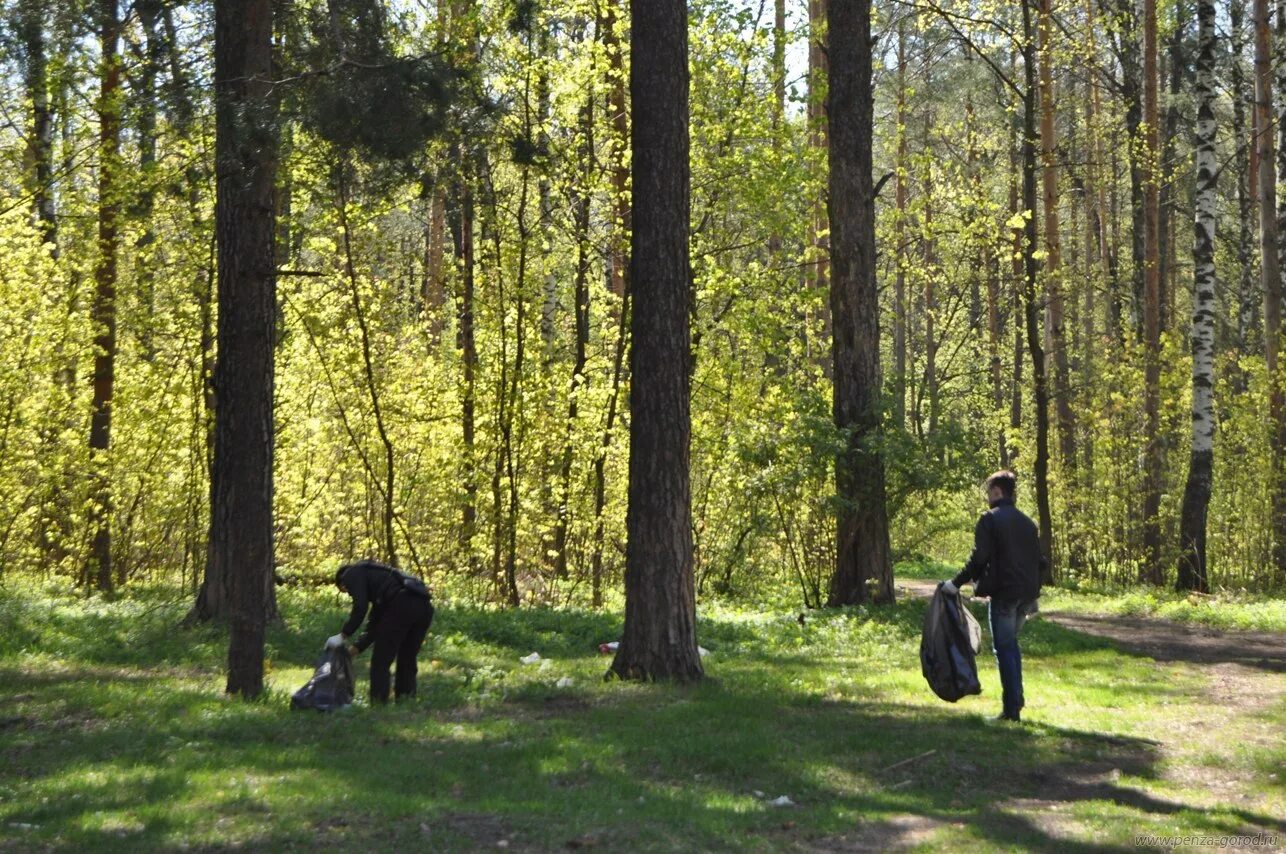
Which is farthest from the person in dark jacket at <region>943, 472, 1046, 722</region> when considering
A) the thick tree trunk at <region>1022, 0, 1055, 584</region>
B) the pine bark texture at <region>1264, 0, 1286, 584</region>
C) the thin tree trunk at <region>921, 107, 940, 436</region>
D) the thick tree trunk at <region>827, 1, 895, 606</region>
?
the thick tree trunk at <region>1022, 0, 1055, 584</region>

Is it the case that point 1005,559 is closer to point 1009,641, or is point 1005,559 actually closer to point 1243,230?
point 1009,641

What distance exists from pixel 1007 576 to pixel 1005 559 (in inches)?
5.4

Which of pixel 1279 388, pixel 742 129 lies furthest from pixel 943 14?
pixel 1279 388

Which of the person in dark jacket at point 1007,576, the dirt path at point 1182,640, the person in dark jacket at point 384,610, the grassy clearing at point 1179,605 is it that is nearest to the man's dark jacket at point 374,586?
the person in dark jacket at point 384,610

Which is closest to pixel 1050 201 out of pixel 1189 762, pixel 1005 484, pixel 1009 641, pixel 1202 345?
pixel 1202 345

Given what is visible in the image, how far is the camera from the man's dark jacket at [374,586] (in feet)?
32.3

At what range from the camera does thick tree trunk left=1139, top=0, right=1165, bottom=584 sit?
24000 mm

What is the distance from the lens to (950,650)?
9.79m

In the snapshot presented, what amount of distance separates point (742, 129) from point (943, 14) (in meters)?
4.07

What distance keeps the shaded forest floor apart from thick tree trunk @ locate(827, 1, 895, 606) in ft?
11.7

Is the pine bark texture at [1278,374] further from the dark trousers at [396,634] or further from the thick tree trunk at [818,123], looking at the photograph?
the dark trousers at [396,634]

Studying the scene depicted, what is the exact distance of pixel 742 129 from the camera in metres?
19.7

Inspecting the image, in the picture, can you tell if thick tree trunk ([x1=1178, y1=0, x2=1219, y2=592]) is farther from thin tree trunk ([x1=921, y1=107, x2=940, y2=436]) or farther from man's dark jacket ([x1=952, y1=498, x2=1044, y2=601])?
man's dark jacket ([x1=952, y1=498, x2=1044, y2=601])

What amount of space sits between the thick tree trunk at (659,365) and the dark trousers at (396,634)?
6.24 feet
